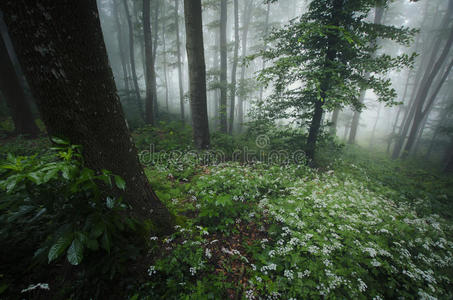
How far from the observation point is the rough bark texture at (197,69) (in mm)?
5555

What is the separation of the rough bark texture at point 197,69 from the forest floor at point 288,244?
174cm

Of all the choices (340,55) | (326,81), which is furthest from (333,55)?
(326,81)

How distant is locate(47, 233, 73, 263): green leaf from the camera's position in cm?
144

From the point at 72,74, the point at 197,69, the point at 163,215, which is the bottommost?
the point at 163,215

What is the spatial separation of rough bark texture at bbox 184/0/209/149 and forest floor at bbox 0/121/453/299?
1741 mm

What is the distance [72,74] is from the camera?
6.36 feet

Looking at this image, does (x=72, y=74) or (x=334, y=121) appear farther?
(x=334, y=121)

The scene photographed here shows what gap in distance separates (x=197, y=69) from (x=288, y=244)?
5.96 metres

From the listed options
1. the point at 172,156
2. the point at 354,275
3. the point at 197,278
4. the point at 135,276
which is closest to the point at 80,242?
the point at 135,276

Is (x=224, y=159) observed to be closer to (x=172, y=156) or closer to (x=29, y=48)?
(x=172, y=156)

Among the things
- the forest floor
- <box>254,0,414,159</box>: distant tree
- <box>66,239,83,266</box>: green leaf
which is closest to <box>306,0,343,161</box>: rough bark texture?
<box>254,0,414,159</box>: distant tree

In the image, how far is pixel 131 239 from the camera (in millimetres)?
2438

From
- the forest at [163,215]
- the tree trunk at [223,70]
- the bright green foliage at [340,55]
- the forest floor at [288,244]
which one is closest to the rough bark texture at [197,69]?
the forest at [163,215]

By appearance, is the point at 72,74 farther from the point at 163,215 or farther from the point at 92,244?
the point at 163,215
